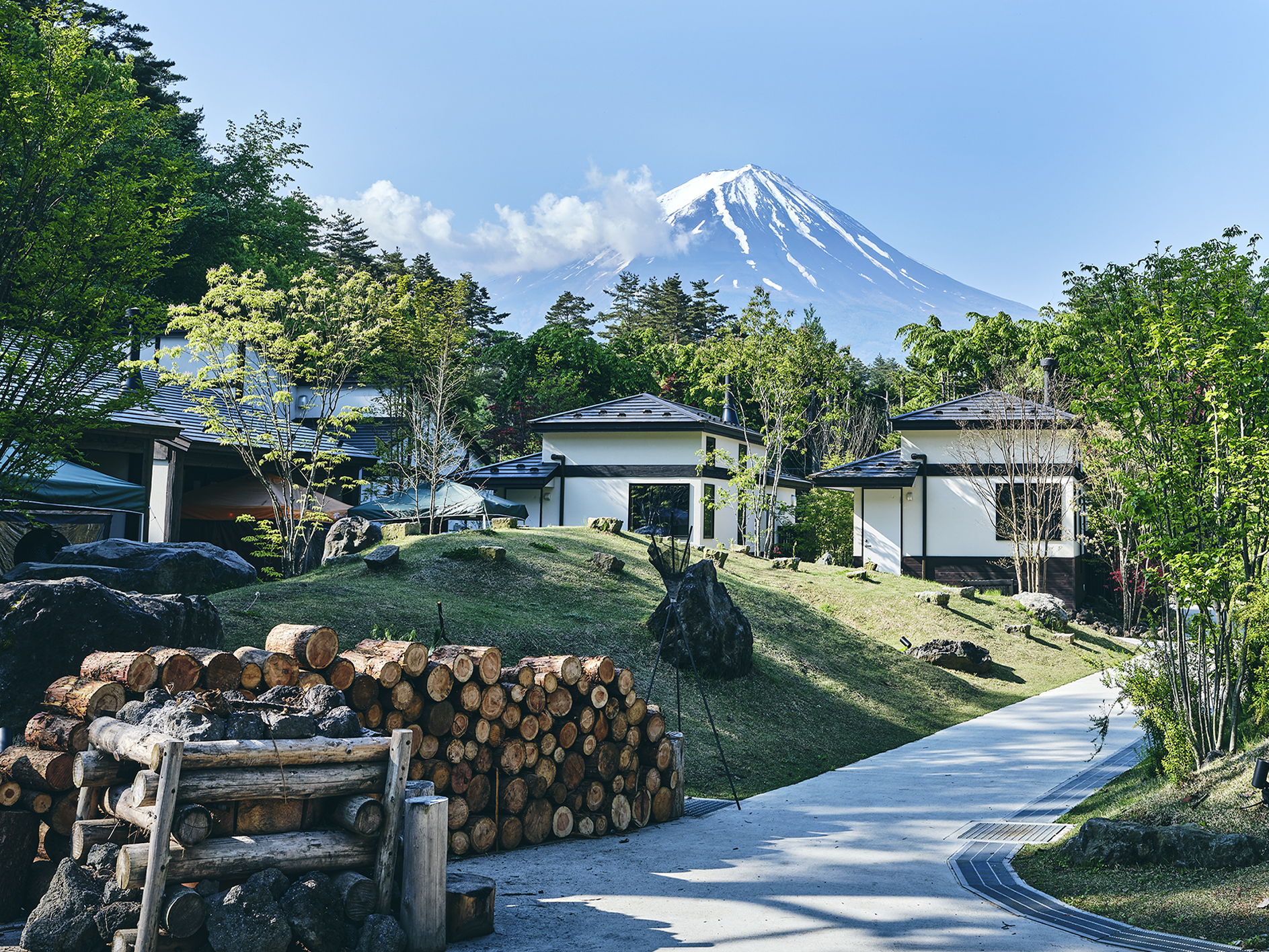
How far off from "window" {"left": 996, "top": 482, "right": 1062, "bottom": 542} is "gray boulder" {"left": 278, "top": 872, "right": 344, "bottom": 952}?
21721mm

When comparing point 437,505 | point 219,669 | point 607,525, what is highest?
point 437,505

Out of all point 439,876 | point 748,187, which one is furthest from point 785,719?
point 748,187

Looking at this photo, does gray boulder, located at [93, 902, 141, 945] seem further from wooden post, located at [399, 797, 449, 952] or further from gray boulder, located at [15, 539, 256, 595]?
gray boulder, located at [15, 539, 256, 595]

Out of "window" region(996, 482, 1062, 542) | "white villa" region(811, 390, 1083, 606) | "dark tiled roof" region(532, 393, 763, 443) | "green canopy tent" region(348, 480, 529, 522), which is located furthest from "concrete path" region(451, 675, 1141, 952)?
"dark tiled roof" region(532, 393, 763, 443)

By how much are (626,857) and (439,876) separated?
2091 millimetres

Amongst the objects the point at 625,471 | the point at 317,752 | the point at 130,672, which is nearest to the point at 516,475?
the point at 625,471

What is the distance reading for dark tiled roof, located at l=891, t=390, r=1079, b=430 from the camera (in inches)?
971

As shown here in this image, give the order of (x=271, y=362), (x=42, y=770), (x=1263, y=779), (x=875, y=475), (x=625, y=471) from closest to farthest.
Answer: (x=42, y=770) < (x=1263, y=779) < (x=271, y=362) < (x=875, y=475) < (x=625, y=471)

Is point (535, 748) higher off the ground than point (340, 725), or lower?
lower

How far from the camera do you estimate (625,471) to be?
29.3 m

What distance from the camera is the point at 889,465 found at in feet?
86.2

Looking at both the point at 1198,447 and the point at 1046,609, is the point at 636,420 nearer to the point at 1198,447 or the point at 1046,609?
the point at 1046,609

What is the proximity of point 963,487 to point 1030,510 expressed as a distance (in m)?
2.11

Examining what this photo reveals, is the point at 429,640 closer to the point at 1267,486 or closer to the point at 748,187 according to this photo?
the point at 1267,486
